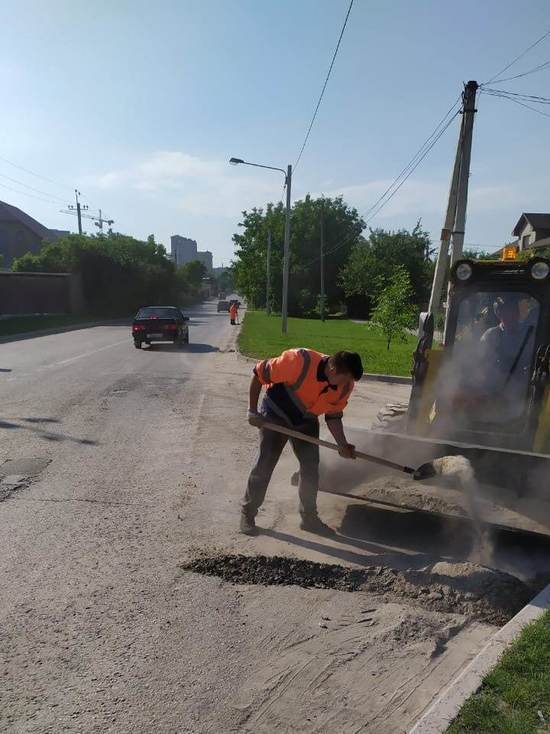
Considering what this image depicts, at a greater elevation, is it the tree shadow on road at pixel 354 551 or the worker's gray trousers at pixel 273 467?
the worker's gray trousers at pixel 273 467

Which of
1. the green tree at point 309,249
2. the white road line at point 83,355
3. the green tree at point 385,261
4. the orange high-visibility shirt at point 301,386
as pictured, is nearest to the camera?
the orange high-visibility shirt at point 301,386

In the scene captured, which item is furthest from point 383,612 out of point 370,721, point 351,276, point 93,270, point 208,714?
point 351,276

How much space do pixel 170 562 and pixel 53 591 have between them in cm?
83

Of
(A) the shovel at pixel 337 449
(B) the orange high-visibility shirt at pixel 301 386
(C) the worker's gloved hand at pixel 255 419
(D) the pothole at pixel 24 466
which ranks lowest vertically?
(D) the pothole at pixel 24 466

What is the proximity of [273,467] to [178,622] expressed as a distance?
5.75 ft

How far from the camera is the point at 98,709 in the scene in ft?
9.44

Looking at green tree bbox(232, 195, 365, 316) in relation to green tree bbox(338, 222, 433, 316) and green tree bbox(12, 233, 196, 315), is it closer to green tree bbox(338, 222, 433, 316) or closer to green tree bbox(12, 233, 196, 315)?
green tree bbox(338, 222, 433, 316)

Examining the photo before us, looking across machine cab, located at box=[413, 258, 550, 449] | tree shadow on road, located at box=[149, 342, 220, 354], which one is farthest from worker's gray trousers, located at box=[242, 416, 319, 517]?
tree shadow on road, located at box=[149, 342, 220, 354]

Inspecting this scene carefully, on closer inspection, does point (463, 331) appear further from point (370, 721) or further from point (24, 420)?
point (24, 420)

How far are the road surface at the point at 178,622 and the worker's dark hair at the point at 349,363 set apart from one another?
138 centimetres

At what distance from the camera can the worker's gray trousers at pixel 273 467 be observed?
16.9 feet

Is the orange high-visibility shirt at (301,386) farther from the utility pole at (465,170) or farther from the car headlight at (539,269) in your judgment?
the utility pole at (465,170)

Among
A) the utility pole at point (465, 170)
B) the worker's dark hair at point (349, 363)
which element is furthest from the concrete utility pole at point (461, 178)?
the worker's dark hair at point (349, 363)

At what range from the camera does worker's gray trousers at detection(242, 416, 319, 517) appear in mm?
5148
